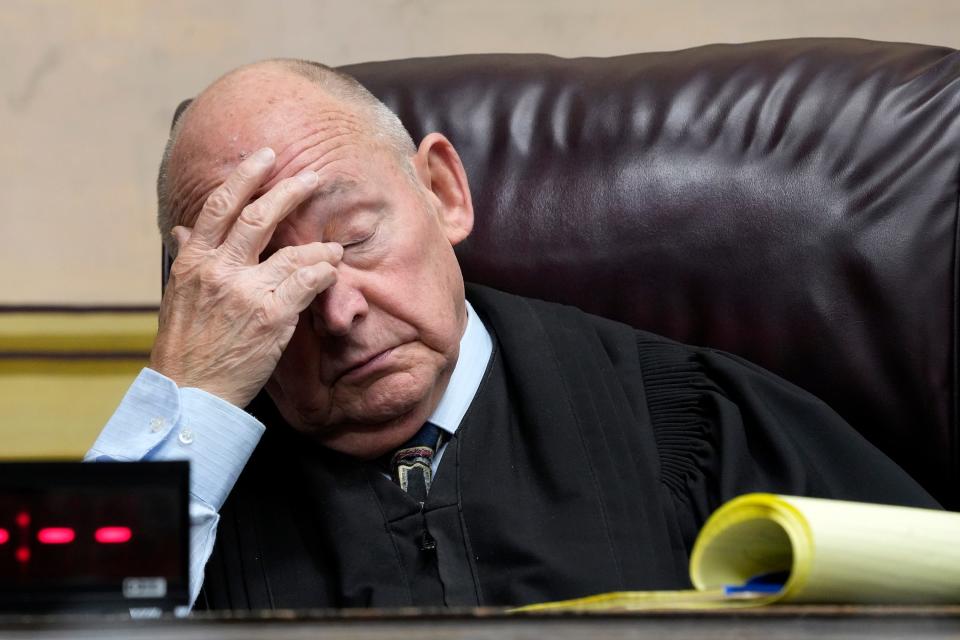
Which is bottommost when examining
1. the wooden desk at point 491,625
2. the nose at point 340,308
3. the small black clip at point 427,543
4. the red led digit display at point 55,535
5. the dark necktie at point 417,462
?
the small black clip at point 427,543

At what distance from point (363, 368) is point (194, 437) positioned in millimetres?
199

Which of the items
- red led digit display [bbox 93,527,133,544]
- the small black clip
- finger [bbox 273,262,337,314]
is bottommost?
the small black clip

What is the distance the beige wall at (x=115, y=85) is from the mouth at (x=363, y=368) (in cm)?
124

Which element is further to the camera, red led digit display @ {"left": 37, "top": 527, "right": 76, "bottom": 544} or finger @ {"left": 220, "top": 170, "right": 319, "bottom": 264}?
finger @ {"left": 220, "top": 170, "right": 319, "bottom": 264}

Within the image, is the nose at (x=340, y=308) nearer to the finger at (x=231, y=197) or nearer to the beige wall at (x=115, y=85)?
the finger at (x=231, y=197)

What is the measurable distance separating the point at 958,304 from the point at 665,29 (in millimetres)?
1085

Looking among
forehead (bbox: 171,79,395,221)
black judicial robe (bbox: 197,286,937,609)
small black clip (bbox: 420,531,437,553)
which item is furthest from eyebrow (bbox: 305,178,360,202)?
small black clip (bbox: 420,531,437,553)

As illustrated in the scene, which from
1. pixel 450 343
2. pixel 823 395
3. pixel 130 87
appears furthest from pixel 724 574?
pixel 130 87

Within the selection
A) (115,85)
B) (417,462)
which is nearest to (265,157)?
(417,462)

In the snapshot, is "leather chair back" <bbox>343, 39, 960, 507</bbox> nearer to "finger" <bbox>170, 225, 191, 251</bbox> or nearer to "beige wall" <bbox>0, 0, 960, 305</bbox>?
"finger" <bbox>170, 225, 191, 251</bbox>

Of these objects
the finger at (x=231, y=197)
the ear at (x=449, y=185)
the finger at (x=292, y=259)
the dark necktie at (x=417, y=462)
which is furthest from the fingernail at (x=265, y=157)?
the dark necktie at (x=417, y=462)

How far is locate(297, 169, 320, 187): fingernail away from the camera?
49.9 inches

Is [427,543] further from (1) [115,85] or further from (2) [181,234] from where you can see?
(1) [115,85]

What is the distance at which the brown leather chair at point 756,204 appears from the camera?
1.44 m
